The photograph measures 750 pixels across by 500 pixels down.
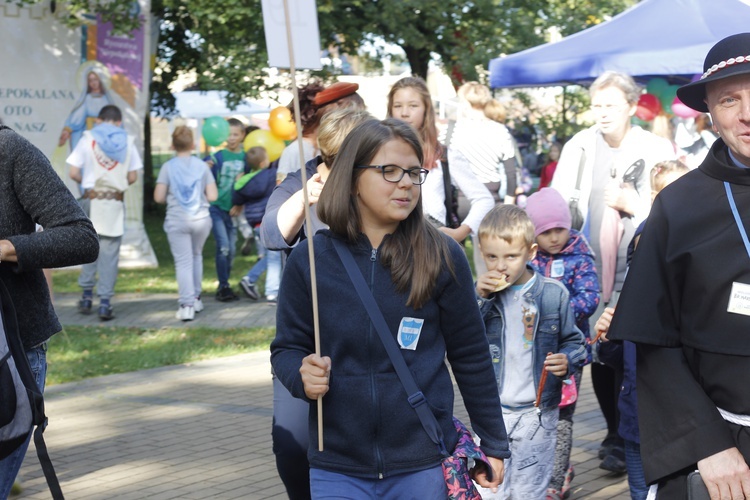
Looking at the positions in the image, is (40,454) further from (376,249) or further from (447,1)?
(447,1)

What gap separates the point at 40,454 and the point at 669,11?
28.0ft

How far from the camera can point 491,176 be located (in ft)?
32.6

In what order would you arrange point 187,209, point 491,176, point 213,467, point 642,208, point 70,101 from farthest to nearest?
point 70,101
point 187,209
point 491,176
point 213,467
point 642,208

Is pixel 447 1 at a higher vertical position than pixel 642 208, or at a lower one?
higher

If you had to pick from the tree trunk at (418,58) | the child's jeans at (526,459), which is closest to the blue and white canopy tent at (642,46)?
the child's jeans at (526,459)

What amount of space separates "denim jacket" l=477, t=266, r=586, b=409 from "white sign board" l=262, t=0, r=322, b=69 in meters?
1.49

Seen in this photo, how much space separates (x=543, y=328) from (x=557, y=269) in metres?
0.68

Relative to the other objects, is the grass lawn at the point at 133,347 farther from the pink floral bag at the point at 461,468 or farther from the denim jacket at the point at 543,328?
the pink floral bag at the point at 461,468

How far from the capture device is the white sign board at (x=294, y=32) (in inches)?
144

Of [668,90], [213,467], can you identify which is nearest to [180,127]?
[668,90]

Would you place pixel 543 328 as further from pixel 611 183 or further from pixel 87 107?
pixel 87 107

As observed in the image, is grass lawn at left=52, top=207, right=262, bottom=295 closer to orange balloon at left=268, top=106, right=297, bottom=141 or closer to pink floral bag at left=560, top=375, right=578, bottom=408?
orange balloon at left=268, top=106, right=297, bottom=141

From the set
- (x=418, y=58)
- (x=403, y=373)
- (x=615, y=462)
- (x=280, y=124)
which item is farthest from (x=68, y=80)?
(x=403, y=373)

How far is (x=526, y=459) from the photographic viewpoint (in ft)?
16.1
